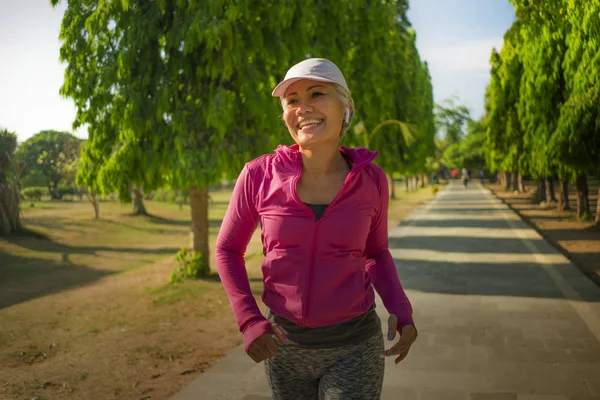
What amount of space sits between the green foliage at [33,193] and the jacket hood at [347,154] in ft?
35.2

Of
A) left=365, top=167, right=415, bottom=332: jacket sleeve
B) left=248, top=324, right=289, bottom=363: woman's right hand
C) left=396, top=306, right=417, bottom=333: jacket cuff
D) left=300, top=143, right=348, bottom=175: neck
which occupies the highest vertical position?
left=300, top=143, right=348, bottom=175: neck

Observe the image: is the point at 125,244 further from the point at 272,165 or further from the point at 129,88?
the point at 272,165

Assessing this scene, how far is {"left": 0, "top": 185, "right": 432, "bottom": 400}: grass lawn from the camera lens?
6.14 metres

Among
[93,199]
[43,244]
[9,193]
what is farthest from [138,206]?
[9,193]

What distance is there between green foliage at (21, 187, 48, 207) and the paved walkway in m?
7.26

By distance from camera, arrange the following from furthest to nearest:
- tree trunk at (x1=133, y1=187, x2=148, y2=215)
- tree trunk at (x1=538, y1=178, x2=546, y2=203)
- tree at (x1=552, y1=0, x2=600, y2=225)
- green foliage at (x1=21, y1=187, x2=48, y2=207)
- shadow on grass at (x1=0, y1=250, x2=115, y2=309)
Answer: tree trunk at (x1=538, y1=178, x2=546, y2=203) → tree trunk at (x1=133, y1=187, x2=148, y2=215) → green foliage at (x1=21, y1=187, x2=48, y2=207) → shadow on grass at (x1=0, y1=250, x2=115, y2=309) → tree at (x1=552, y1=0, x2=600, y2=225)

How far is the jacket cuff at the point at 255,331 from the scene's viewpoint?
2.18 m

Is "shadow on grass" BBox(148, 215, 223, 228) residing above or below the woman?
below

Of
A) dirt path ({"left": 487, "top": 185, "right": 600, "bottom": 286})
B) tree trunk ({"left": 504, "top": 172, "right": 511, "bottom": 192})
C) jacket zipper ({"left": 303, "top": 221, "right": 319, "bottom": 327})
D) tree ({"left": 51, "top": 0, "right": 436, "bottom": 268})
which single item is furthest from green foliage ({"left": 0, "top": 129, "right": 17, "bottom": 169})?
tree trunk ({"left": 504, "top": 172, "right": 511, "bottom": 192})

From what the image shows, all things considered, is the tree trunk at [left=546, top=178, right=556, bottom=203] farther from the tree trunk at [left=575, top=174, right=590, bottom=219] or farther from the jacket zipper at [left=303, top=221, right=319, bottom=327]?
the jacket zipper at [left=303, top=221, right=319, bottom=327]

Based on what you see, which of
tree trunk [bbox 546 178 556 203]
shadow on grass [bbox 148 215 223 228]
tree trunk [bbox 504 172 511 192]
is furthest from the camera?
tree trunk [bbox 504 172 511 192]

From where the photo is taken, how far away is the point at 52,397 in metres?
5.56

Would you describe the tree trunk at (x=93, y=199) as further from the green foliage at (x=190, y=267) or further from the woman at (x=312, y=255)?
the woman at (x=312, y=255)

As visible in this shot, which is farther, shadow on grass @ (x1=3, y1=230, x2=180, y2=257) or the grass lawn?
shadow on grass @ (x1=3, y1=230, x2=180, y2=257)
